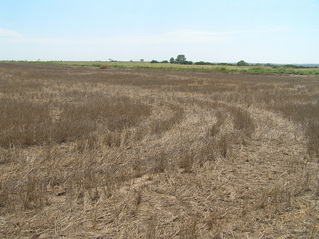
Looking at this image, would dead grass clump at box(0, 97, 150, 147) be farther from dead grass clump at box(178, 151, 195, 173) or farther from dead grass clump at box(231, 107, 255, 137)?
dead grass clump at box(231, 107, 255, 137)

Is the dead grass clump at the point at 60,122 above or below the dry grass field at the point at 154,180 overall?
above

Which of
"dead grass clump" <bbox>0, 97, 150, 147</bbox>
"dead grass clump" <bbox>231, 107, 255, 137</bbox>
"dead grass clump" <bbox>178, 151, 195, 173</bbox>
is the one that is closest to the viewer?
"dead grass clump" <bbox>178, 151, 195, 173</bbox>

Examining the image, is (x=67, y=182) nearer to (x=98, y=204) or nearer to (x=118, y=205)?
(x=98, y=204)

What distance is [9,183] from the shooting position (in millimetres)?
3844

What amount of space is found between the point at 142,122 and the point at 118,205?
4738 millimetres

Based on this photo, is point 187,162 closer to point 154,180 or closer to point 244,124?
point 154,180

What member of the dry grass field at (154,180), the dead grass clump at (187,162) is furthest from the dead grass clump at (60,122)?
the dead grass clump at (187,162)

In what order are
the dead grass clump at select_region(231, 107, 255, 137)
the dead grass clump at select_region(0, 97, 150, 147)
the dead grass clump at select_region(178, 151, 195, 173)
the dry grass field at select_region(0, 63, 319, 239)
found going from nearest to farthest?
the dry grass field at select_region(0, 63, 319, 239), the dead grass clump at select_region(178, 151, 195, 173), the dead grass clump at select_region(0, 97, 150, 147), the dead grass clump at select_region(231, 107, 255, 137)

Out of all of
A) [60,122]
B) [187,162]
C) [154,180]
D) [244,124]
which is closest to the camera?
[154,180]

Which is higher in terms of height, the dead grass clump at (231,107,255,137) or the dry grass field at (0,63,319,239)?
the dead grass clump at (231,107,255,137)

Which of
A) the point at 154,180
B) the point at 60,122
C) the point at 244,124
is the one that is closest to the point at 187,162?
the point at 154,180

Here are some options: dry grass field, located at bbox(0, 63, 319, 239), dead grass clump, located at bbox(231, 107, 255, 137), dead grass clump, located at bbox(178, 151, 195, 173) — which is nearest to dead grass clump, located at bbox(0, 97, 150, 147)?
dry grass field, located at bbox(0, 63, 319, 239)

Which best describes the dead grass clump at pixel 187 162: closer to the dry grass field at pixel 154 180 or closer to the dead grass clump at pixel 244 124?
the dry grass field at pixel 154 180

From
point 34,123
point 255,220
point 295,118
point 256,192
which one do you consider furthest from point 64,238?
point 295,118
